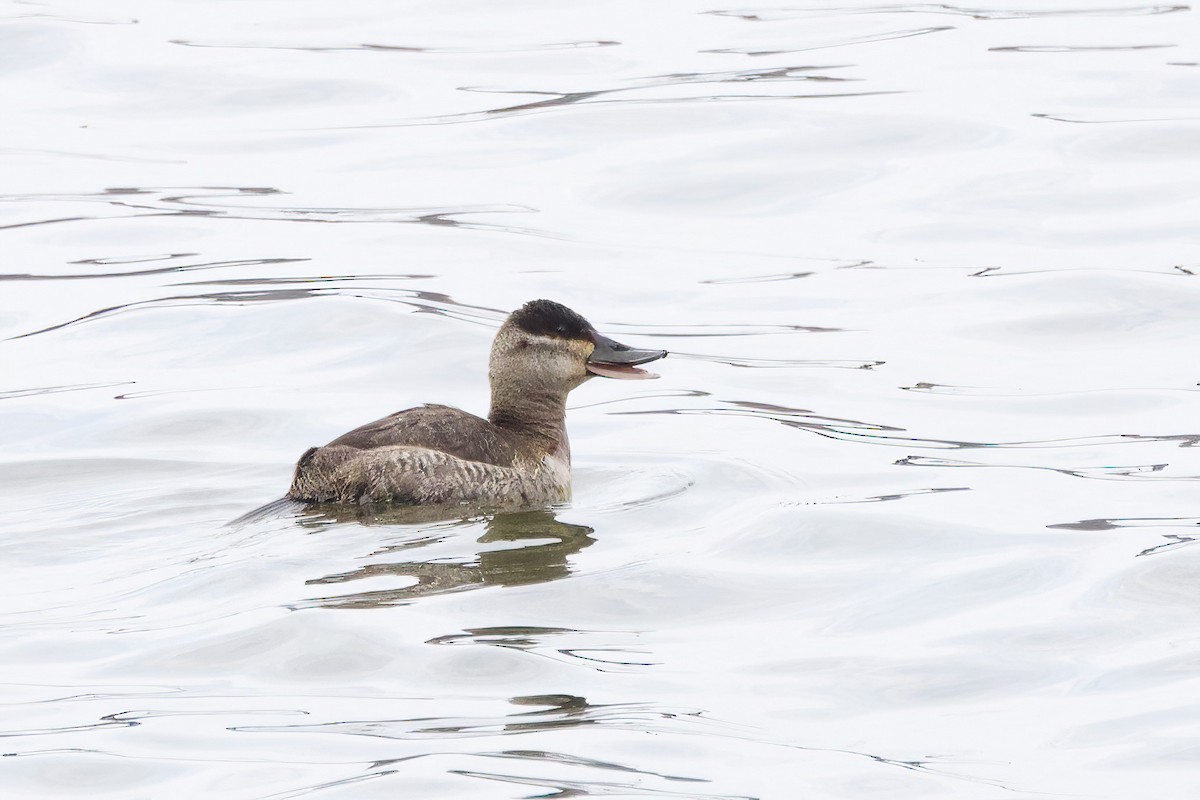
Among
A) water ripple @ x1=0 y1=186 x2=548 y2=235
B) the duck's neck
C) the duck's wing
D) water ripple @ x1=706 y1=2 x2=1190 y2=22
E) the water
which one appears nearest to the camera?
the water

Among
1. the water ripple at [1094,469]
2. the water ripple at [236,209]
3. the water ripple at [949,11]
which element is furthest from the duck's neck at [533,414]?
the water ripple at [949,11]

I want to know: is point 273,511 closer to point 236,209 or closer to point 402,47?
point 236,209

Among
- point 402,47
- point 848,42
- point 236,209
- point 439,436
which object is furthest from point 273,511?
point 848,42

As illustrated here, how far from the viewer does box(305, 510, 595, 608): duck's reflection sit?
8.45 m

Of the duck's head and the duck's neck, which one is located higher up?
the duck's head

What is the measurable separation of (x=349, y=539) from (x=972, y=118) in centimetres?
1155

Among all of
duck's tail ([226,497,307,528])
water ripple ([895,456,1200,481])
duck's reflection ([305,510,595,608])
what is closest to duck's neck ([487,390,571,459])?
duck's reflection ([305,510,595,608])

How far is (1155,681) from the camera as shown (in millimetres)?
7535

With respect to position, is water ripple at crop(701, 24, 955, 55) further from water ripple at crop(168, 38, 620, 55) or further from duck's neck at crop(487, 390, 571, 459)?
duck's neck at crop(487, 390, 571, 459)

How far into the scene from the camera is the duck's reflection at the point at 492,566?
845 cm

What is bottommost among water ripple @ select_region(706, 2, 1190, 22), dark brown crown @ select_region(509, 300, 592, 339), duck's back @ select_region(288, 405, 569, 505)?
duck's back @ select_region(288, 405, 569, 505)

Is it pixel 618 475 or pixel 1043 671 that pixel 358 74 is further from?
pixel 1043 671

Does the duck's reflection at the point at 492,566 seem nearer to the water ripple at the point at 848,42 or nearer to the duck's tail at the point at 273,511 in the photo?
the duck's tail at the point at 273,511

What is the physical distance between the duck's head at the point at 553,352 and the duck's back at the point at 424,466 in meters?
0.45
